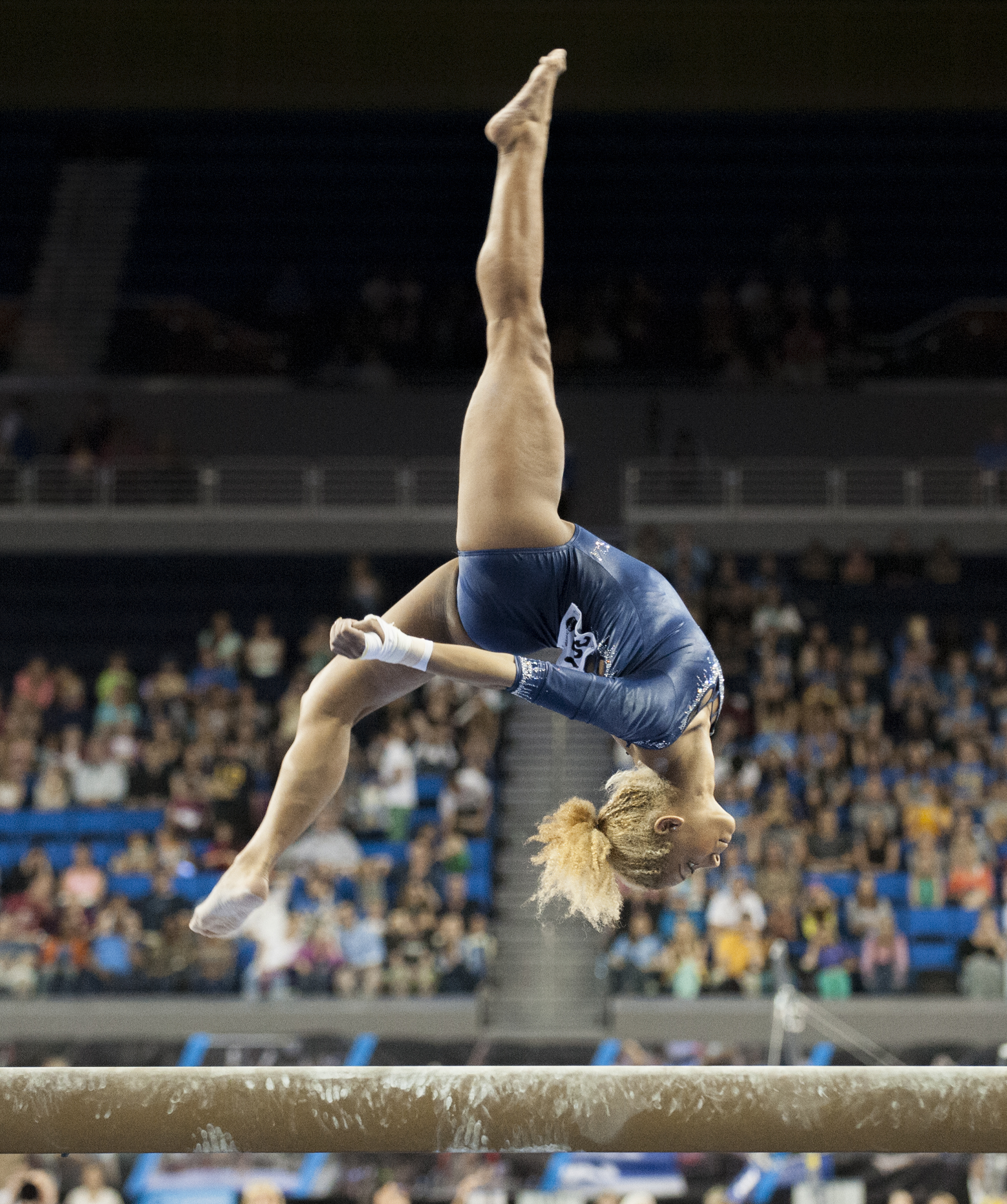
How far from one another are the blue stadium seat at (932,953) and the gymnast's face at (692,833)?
7.01 m

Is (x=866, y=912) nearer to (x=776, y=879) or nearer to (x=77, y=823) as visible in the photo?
(x=776, y=879)

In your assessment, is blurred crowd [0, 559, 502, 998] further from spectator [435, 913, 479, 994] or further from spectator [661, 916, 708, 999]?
spectator [661, 916, 708, 999]

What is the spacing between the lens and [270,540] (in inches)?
565

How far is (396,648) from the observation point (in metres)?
3.32

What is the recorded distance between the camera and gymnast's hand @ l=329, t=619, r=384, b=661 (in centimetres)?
328

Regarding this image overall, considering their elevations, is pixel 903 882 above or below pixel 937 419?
below

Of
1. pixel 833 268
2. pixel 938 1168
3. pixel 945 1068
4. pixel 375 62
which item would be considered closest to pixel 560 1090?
pixel 945 1068

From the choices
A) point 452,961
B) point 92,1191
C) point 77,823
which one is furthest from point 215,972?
point 92,1191

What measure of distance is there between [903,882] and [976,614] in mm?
3806

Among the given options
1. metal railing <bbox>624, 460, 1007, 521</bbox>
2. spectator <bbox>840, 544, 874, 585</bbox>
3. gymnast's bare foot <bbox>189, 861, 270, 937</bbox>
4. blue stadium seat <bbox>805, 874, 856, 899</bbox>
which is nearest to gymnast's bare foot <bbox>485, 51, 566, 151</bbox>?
gymnast's bare foot <bbox>189, 861, 270, 937</bbox>

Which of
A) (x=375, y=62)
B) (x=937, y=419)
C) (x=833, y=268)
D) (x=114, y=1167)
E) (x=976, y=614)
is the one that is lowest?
(x=114, y=1167)

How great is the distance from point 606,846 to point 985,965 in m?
7.09

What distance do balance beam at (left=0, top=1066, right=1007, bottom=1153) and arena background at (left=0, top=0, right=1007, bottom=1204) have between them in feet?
15.8

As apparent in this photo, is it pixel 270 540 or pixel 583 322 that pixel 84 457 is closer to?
pixel 270 540
